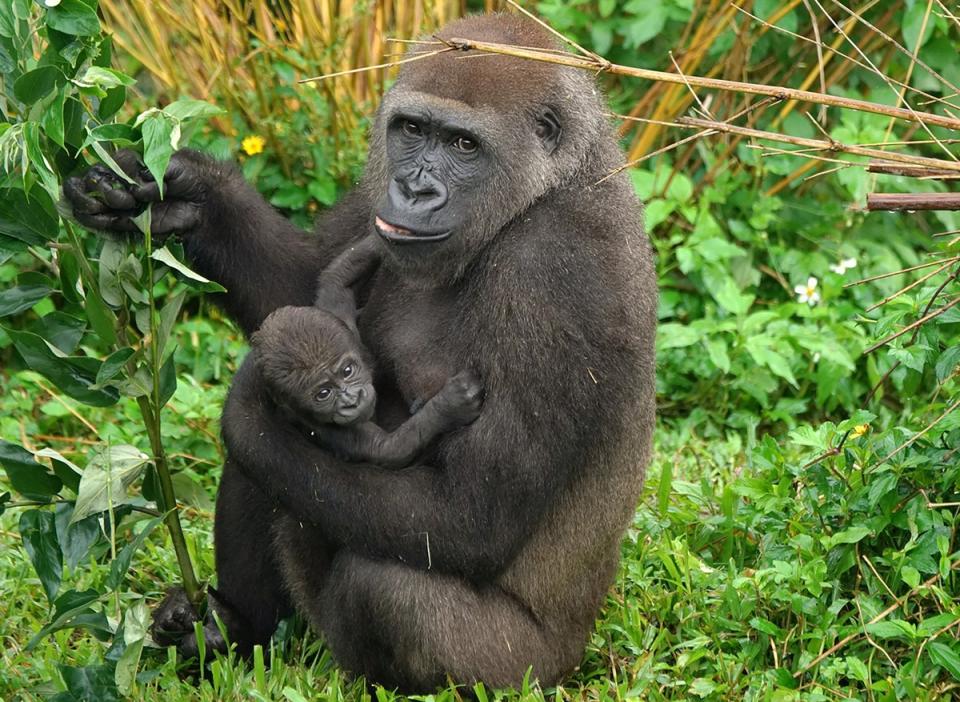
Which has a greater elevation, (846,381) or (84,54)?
(84,54)

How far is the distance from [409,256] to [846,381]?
302cm

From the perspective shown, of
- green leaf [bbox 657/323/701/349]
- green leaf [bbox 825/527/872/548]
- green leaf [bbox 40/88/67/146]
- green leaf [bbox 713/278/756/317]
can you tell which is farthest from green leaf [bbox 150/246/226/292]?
green leaf [bbox 713/278/756/317]

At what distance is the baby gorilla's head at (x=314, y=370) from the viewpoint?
3.71m

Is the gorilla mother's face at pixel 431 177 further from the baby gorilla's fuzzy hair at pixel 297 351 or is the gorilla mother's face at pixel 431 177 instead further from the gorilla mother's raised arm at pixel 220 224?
the gorilla mother's raised arm at pixel 220 224

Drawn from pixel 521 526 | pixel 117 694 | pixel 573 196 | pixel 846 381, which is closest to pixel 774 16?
pixel 846 381

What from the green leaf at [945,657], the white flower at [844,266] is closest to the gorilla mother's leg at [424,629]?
the green leaf at [945,657]

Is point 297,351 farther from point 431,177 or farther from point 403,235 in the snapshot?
point 431,177

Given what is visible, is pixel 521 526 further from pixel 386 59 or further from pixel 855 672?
pixel 386 59

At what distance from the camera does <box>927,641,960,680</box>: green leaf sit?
11.8ft

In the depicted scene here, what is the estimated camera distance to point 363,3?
6.25m

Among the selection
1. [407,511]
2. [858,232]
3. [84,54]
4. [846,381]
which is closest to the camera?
[84,54]

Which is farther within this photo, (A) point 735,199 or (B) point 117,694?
(A) point 735,199

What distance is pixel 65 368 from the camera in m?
3.60

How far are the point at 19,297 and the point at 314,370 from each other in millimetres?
810
